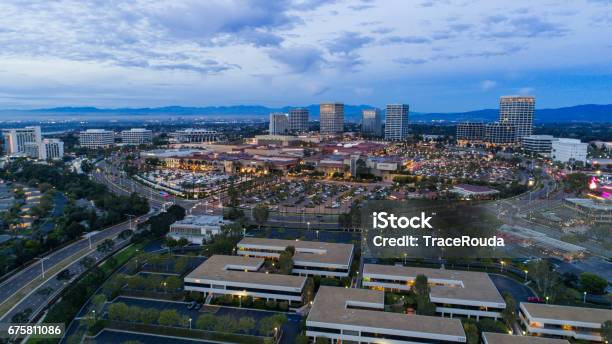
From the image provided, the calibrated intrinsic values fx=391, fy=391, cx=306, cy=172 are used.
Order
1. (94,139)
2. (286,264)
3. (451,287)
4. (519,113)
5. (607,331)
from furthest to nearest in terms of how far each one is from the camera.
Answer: (94,139)
(519,113)
(286,264)
(451,287)
(607,331)

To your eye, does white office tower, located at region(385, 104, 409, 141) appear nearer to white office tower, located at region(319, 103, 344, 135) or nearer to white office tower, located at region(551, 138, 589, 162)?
white office tower, located at region(319, 103, 344, 135)

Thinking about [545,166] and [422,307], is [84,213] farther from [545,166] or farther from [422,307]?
[545,166]

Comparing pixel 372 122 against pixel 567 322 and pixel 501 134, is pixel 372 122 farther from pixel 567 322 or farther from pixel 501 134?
pixel 567 322

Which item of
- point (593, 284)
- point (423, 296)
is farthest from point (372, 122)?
point (423, 296)

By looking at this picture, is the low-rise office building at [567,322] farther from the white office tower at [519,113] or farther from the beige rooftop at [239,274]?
the white office tower at [519,113]

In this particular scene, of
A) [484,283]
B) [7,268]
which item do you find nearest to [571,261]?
[484,283]

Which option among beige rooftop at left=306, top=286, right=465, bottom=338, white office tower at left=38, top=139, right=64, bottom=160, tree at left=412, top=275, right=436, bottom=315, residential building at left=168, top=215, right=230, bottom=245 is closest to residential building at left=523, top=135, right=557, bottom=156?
tree at left=412, top=275, right=436, bottom=315
